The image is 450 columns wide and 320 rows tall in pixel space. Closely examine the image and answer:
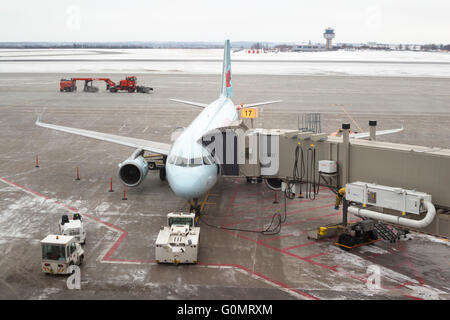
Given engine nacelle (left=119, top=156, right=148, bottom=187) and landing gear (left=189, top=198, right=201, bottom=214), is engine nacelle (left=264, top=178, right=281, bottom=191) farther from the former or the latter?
engine nacelle (left=119, top=156, right=148, bottom=187)

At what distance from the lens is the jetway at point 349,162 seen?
17188mm

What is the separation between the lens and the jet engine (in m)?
27.8

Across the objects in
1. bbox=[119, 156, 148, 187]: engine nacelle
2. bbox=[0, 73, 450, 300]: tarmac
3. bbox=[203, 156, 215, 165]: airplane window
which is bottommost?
bbox=[0, 73, 450, 300]: tarmac

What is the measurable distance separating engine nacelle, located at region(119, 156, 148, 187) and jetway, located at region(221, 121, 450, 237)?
6.87 meters

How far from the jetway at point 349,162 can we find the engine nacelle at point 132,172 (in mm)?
6867

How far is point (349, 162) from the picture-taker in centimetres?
2006

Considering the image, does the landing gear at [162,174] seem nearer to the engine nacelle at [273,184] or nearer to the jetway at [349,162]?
the engine nacelle at [273,184]

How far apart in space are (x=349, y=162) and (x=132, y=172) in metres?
13.4

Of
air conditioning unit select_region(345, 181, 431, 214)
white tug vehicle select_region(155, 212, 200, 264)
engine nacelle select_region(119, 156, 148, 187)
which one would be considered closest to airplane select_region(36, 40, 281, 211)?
engine nacelle select_region(119, 156, 148, 187)

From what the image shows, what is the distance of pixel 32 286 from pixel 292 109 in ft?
161

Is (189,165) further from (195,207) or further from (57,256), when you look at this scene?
(57,256)
